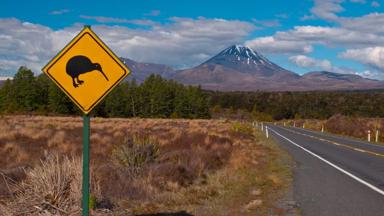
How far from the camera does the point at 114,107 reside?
94.1m

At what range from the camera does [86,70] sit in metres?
5.79

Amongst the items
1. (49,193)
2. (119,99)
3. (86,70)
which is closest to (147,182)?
(49,193)

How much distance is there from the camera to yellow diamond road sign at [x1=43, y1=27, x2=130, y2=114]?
5.74m

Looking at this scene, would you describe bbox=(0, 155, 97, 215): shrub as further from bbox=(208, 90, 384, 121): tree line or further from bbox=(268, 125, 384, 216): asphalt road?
bbox=(208, 90, 384, 121): tree line

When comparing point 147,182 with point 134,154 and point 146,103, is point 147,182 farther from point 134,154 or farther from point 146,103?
point 146,103

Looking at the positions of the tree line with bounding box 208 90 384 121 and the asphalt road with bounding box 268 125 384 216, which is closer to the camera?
the asphalt road with bounding box 268 125 384 216

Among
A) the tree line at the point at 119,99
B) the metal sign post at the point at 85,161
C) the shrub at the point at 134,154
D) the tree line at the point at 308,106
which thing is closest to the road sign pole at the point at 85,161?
the metal sign post at the point at 85,161

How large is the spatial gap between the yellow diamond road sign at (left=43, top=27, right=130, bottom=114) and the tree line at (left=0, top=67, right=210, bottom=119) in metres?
74.3

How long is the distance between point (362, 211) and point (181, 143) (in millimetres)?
15430

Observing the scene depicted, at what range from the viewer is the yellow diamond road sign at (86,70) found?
5.74 metres

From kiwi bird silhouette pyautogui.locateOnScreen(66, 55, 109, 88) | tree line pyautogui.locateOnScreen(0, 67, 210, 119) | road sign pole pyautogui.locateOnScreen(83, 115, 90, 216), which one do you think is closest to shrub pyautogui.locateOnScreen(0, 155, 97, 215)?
road sign pole pyautogui.locateOnScreen(83, 115, 90, 216)

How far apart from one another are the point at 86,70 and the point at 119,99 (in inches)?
3521

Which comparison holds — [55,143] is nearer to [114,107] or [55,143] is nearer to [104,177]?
[104,177]

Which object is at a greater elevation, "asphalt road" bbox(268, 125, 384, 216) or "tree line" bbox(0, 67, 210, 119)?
"tree line" bbox(0, 67, 210, 119)
